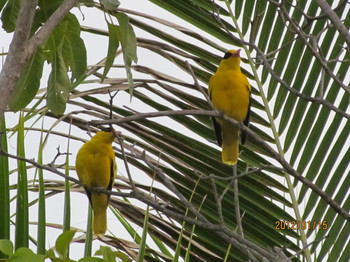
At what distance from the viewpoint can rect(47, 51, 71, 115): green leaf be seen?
245 centimetres

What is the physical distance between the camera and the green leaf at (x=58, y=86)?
8.04 feet

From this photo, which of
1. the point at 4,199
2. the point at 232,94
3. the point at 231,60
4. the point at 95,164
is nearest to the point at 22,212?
the point at 4,199

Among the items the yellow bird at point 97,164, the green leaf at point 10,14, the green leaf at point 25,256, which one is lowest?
the green leaf at point 25,256

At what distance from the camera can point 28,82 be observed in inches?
96.7

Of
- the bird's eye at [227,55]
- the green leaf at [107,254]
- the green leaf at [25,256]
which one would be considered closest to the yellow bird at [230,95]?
the bird's eye at [227,55]

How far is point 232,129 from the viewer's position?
453 centimetres

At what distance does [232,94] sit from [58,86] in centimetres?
217

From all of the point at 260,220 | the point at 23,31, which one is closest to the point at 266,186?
the point at 260,220

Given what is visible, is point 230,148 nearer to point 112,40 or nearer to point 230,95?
point 230,95

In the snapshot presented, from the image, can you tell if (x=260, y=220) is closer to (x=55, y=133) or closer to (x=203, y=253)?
(x=203, y=253)

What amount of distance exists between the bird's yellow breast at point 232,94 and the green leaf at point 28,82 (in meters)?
1.86

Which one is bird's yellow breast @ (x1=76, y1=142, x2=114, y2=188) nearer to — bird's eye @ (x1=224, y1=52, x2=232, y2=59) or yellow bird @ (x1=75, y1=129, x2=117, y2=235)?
yellow bird @ (x1=75, y1=129, x2=117, y2=235)

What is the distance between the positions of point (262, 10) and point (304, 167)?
756mm

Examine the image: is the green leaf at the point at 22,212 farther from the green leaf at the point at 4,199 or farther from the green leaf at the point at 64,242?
the green leaf at the point at 64,242
